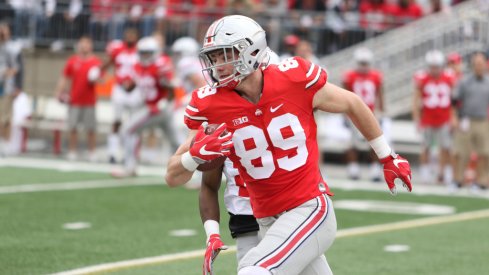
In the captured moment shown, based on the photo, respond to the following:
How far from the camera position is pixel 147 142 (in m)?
19.6

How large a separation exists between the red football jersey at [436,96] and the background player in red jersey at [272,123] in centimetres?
1083

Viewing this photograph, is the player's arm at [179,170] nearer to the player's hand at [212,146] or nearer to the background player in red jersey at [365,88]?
the player's hand at [212,146]

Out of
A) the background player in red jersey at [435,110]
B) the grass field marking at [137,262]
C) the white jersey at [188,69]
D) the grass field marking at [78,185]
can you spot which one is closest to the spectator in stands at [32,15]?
the grass field marking at [78,185]

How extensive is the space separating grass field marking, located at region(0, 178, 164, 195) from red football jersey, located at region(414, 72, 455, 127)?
13.3 ft

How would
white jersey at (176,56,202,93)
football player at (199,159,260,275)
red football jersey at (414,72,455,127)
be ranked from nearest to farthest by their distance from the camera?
football player at (199,159,260,275)
white jersey at (176,56,202,93)
red football jersey at (414,72,455,127)

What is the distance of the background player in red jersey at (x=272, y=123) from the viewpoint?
564cm

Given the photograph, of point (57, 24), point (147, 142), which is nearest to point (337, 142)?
point (147, 142)

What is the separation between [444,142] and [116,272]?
9.29 m

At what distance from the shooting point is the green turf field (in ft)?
28.3

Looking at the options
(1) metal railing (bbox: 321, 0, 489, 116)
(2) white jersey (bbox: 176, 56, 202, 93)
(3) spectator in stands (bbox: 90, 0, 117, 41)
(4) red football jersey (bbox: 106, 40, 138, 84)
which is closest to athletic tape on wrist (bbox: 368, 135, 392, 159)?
(2) white jersey (bbox: 176, 56, 202, 93)

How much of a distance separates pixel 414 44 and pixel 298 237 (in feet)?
50.3

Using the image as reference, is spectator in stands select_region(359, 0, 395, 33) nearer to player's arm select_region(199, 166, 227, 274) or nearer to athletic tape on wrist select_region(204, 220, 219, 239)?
player's arm select_region(199, 166, 227, 274)

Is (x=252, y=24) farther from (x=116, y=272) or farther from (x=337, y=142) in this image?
(x=337, y=142)

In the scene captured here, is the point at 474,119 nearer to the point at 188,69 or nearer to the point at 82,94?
the point at 188,69
